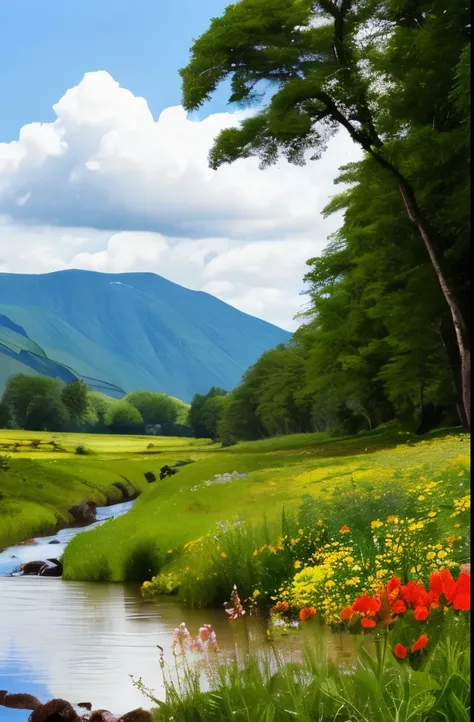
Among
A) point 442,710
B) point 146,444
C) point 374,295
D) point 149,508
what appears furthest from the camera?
point 374,295

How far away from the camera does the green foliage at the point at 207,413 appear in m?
19.9

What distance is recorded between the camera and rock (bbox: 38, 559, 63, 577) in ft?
50.3

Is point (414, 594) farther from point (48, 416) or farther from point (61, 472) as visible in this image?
point (61, 472)

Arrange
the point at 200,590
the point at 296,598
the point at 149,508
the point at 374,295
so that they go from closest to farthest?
the point at 296,598, the point at 200,590, the point at 149,508, the point at 374,295

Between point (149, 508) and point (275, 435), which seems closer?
point (149, 508)

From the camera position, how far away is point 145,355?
85.7ft

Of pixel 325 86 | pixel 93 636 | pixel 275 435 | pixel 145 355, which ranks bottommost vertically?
pixel 93 636

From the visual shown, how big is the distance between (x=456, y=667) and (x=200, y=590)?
709cm

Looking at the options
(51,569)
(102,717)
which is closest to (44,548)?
(51,569)

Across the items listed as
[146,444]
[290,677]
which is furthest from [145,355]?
[290,677]

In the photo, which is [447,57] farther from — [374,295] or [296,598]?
[296,598]

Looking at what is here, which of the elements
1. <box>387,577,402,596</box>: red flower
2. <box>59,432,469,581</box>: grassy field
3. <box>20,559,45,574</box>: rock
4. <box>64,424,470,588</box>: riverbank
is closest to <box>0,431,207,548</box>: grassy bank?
<box>59,432,469,581</box>: grassy field

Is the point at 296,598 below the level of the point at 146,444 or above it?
below

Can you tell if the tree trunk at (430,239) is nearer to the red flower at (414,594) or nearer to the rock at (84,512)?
the rock at (84,512)
